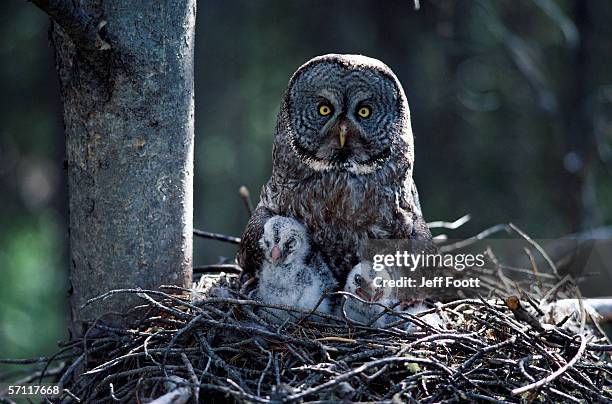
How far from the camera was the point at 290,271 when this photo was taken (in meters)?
2.79

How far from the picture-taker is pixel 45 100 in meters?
7.58

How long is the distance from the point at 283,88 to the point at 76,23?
20.1ft

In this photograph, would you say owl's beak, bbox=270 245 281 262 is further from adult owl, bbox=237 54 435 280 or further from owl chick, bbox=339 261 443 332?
owl chick, bbox=339 261 443 332

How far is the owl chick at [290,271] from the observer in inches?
107

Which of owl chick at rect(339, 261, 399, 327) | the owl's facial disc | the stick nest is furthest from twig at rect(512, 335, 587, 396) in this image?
the owl's facial disc

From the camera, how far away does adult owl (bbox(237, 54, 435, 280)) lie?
9.36 feet

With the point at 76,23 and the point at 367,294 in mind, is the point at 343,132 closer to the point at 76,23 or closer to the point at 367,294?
the point at 367,294

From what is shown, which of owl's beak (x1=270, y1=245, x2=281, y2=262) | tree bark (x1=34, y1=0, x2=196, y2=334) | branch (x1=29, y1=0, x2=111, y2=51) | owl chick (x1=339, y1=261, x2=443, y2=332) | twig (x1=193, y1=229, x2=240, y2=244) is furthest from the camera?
twig (x1=193, y1=229, x2=240, y2=244)

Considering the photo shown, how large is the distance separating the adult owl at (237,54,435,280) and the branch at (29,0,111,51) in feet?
2.75

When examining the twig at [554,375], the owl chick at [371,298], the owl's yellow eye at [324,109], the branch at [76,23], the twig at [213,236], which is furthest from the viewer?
the twig at [213,236]

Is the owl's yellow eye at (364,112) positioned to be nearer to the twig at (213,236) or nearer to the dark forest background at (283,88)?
the twig at (213,236)

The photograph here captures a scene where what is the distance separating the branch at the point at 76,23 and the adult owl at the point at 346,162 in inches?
33.0

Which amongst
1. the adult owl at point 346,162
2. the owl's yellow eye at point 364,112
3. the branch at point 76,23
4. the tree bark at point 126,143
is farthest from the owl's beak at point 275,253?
the branch at point 76,23

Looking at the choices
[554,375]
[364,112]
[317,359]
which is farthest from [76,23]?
[554,375]
